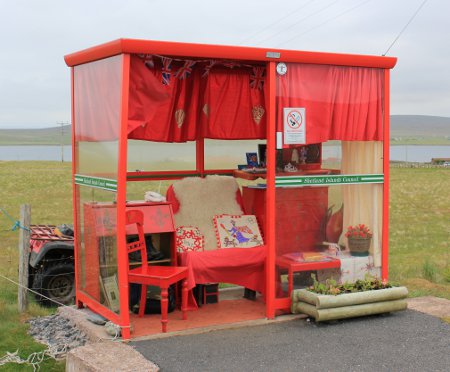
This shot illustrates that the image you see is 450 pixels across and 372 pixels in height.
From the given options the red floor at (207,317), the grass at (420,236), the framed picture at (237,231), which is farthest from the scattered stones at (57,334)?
the grass at (420,236)

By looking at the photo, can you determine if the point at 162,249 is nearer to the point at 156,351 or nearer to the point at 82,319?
the point at 82,319

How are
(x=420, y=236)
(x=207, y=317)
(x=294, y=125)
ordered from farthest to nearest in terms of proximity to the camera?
(x=420, y=236)
(x=207, y=317)
(x=294, y=125)

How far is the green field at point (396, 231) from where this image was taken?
750 centimetres

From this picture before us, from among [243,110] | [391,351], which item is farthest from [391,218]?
[391,351]

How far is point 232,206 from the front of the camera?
7879 mm

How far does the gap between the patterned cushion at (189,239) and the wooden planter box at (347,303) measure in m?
1.24

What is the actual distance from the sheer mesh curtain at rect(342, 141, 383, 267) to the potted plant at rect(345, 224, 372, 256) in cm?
7

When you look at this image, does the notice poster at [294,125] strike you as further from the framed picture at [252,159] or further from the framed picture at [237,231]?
the framed picture at [252,159]

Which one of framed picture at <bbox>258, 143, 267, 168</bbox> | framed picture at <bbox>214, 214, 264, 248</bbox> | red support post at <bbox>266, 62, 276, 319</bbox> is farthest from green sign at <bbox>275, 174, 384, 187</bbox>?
framed picture at <bbox>258, 143, 267, 168</bbox>

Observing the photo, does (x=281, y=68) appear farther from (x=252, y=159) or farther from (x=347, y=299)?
(x=347, y=299)

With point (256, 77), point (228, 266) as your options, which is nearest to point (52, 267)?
point (228, 266)

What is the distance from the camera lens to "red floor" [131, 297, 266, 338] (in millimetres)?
6412

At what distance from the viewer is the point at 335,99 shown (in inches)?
273

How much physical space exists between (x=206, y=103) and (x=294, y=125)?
5.03ft
